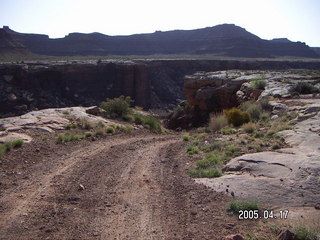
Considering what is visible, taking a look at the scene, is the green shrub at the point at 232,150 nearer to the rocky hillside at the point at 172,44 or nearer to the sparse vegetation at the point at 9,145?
the sparse vegetation at the point at 9,145

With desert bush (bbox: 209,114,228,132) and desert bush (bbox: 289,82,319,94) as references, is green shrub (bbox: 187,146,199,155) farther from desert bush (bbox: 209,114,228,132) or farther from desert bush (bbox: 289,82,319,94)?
desert bush (bbox: 289,82,319,94)

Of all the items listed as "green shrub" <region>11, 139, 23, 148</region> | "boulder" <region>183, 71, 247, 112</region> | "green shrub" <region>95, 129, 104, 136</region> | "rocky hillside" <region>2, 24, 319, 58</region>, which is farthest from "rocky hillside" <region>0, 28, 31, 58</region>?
"green shrub" <region>11, 139, 23, 148</region>

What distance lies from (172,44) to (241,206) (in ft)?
363

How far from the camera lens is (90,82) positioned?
157 feet

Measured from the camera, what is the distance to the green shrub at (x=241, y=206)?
5254mm

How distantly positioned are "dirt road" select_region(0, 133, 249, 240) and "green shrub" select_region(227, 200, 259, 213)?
14 centimetres

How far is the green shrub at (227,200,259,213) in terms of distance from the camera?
5.25 metres

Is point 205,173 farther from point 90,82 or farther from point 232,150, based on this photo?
point 90,82

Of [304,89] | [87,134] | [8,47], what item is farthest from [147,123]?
[8,47]

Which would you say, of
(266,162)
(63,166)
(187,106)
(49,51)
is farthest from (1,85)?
(49,51)

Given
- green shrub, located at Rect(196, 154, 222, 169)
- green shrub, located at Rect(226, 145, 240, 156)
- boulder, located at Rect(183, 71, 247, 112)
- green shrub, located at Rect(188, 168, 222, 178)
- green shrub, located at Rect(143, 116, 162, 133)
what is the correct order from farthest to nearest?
boulder, located at Rect(183, 71, 247, 112) → green shrub, located at Rect(143, 116, 162, 133) → green shrub, located at Rect(226, 145, 240, 156) → green shrub, located at Rect(196, 154, 222, 169) → green shrub, located at Rect(188, 168, 222, 178)

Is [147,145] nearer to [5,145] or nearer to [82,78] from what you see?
[5,145]

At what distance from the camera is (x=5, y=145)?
9.03m

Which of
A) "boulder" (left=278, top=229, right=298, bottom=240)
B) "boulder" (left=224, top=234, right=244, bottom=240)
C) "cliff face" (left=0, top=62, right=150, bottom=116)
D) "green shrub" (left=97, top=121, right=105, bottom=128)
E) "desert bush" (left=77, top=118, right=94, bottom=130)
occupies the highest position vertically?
"boulder" (left=278, top=229, right=298, bottom=240)
